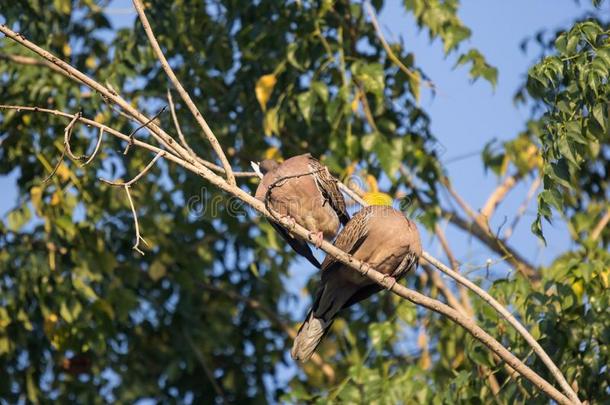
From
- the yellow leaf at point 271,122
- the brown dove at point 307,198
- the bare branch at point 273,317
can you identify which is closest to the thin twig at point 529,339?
the brown dove at point 307,198

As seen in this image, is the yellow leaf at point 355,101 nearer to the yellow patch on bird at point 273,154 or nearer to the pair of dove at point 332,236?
the yellow patch on bird at point 273,154

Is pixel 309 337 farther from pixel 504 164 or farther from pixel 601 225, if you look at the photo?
pixel 504 164

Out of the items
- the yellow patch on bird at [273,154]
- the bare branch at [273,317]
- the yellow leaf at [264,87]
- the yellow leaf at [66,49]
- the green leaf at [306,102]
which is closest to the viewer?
the green leaf at [306,102]

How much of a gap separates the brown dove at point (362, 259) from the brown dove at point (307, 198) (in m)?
0.16

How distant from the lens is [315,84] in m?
5.68

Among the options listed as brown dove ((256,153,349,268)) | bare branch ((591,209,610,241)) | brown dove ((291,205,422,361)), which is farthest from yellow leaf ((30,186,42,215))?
bare branch ((591,209,610,241))

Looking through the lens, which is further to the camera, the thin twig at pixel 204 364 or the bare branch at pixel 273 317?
the bare branch at pixel 273 317

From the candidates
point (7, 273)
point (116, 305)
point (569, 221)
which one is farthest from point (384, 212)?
point (7, 273)

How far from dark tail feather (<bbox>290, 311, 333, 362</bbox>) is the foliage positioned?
363 millimetres

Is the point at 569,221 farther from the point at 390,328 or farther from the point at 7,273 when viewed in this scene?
the point at 7,273

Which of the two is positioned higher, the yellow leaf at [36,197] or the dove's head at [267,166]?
the yellow leaf at [36,197]

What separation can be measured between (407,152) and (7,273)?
102 inches

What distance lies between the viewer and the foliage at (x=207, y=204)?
5.77 meters

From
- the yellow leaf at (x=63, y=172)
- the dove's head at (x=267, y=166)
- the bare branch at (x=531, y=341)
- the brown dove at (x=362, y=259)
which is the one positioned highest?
the yellow leaf at (x=63, y=172)
